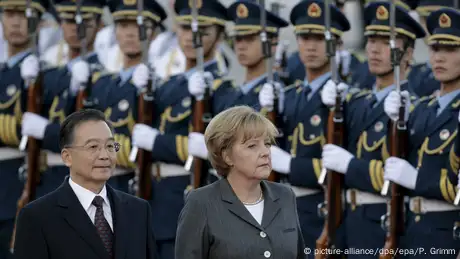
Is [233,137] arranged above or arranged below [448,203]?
above

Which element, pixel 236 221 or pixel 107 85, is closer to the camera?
pixel 236 221

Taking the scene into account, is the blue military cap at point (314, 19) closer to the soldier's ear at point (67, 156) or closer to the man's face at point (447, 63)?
the man's face at point (447, 63)

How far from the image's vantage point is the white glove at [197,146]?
31.7ft

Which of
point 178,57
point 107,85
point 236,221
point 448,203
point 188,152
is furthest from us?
point 178,57

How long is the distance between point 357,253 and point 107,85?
326 centimetres

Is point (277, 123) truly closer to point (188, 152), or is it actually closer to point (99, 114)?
point (188, 152)

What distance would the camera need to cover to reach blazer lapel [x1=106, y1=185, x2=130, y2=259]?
5.74 m

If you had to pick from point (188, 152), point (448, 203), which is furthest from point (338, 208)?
point (188, 152)

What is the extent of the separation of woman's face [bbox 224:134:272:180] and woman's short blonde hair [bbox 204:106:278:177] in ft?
0.07

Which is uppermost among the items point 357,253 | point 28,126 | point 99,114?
point 99,114

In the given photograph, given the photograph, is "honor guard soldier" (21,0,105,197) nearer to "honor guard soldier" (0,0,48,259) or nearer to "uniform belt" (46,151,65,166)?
"uniform belt" (46,151,65,166)

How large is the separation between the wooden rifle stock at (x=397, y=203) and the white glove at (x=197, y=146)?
6.23 feet

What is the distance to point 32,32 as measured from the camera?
11312 millimetres

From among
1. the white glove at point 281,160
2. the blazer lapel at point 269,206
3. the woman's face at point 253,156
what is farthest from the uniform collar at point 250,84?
the woman's face at point 253,156
